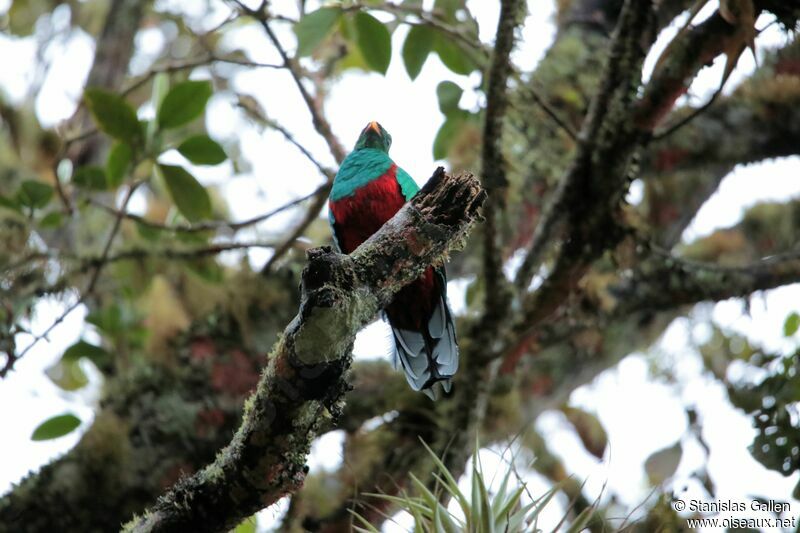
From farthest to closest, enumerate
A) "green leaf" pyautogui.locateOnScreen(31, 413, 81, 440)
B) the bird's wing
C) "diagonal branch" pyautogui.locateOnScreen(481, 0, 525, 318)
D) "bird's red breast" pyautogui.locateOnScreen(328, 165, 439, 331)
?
"green leaf" pyautogui.locateOnScreen(31, 413, 81, 440), the bird's wing, "bird's red breast" pyautogui.locateOnScreen(328, 165, 439, 331), "diagonal branch" pyautogui.locateOnScreen(481, 0, 525, 318)

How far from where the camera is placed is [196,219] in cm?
376

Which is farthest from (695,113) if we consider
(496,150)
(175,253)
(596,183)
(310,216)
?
(175,253)

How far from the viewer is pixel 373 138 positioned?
378cm

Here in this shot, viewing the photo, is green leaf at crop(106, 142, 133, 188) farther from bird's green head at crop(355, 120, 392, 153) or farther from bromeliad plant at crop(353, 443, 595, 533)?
bromeliad plant at crop(353, 443, 595, 533)

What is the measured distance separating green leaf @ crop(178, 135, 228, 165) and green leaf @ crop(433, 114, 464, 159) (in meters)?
0.93

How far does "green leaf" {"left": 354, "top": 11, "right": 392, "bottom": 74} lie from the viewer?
3.37m

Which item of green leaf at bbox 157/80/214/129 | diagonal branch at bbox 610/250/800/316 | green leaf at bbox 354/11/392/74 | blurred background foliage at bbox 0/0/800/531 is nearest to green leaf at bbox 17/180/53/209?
blurred background foliage at bbox 0/0/800/531

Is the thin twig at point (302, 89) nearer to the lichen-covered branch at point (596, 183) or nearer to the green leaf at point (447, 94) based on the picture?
the green leaf at point (447, 94)

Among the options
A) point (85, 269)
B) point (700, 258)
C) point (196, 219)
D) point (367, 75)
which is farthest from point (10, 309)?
point (700, 258)

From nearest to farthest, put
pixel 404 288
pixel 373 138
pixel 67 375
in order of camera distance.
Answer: pixel 404 288
pixel 373 138
pixel 67 375

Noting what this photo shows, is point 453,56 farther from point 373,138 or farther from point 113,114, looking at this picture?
point 113,114

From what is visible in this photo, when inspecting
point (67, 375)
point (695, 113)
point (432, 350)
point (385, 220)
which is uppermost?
point (67, 375)

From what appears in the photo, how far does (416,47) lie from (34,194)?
1834 millimetres

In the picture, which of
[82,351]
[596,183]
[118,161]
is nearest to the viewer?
[596,183]
